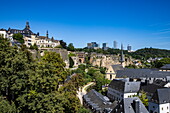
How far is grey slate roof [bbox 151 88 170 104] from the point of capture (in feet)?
90.2

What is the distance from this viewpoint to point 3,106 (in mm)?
17500

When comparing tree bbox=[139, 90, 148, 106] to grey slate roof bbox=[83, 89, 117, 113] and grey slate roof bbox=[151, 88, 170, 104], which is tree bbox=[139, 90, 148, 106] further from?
grey slate roof bbox=[83, 89, 117, 113]

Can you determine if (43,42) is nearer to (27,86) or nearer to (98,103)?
(98,103)

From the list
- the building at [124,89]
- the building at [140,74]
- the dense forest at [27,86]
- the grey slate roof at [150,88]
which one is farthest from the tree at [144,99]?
the building at [140,74]

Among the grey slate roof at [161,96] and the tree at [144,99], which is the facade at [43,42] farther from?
the grey slate roof at [161,96]

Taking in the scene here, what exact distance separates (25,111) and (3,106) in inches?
155

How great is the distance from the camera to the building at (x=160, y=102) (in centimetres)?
2738

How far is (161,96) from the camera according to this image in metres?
28.1

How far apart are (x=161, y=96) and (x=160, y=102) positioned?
1.35 m

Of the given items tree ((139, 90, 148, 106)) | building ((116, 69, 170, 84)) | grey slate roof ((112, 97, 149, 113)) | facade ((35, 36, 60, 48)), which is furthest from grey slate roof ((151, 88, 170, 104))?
facade ((35, 36, 60, 48))

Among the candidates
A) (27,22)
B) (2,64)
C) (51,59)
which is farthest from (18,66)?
(27,22)

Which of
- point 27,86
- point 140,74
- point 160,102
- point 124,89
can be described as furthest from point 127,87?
point 27,86

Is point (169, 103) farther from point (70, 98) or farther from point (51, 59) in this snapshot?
point (51, 59)

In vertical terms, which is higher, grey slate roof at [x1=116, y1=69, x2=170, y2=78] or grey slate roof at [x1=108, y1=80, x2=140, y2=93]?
grey slate roof at [x1=116, y1=69, x2=170, y2=78]
